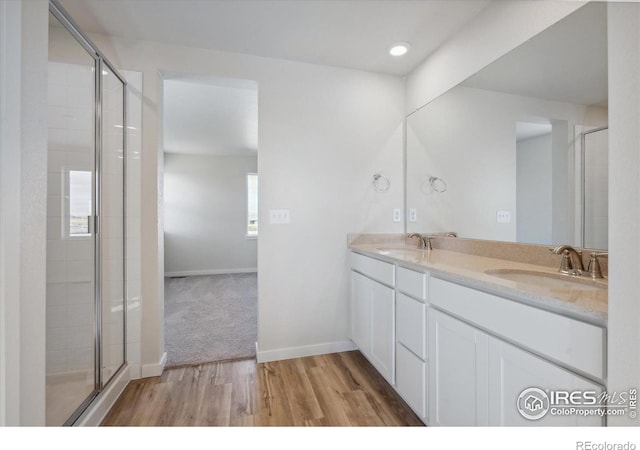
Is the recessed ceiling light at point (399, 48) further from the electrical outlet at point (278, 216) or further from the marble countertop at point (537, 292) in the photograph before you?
the marble countertop at point (537, 292)

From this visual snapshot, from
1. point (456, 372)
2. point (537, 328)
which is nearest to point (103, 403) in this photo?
point (456, 372)

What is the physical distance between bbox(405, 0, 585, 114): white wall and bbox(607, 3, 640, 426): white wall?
0.85m

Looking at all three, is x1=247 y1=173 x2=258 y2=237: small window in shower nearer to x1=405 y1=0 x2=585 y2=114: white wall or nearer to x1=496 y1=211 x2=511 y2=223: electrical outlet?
x1=405 y1=0 x2=585 y2=114: white wall

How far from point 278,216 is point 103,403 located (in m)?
1.54

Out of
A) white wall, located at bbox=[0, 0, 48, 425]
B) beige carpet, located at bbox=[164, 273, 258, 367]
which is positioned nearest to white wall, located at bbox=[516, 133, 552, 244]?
beige carpet, located at bbox=[164, 273, 258, 367]

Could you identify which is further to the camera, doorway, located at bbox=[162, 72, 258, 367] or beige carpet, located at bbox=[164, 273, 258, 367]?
doorway, located at bbox=[162, 72, 258, 367]

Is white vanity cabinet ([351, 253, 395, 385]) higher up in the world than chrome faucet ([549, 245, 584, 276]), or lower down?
lower down

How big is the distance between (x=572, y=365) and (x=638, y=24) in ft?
2.89

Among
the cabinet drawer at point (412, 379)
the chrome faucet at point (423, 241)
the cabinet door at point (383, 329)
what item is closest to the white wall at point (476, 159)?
the chrome faucet at point (423, 241)

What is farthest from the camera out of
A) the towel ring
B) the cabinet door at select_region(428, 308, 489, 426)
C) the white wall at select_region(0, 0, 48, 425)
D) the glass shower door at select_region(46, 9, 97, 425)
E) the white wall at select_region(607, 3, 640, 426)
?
the towel ring

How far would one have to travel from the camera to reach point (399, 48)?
203 centimetres

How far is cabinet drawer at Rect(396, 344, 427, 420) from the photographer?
1366 mm

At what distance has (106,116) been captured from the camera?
1.75 m
